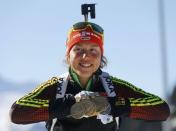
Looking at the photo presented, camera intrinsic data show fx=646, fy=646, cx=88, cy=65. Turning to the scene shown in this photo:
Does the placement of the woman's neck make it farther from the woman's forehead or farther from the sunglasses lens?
the sunglasses lens

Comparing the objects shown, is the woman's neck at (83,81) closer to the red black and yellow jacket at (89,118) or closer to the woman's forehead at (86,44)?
the red black and yellow jacket at (89,118)

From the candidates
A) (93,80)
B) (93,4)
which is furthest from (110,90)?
(93,4)

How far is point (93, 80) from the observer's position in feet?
22.0

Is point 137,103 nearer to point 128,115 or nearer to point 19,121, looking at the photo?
point 128,115

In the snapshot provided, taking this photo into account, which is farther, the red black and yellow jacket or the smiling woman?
the red black and yellow jacket

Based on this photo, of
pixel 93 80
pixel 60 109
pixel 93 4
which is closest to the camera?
pixel 60 109

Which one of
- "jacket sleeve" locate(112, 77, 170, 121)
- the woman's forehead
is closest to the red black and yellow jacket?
"jacket sleeve" locate(112, 77, 170, 121)

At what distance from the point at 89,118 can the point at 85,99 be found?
0.39 meters

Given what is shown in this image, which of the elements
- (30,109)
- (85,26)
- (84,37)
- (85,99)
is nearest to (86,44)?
(84,37)

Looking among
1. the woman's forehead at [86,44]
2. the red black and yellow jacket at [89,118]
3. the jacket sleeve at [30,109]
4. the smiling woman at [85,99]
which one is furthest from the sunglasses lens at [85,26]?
the jacket sleeve at [30,109]

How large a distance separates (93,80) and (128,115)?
1.70 feet

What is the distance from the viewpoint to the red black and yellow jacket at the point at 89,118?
6383 mm

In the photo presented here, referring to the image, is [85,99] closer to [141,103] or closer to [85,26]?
[141,103]

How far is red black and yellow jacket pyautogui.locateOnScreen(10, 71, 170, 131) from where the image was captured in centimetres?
638
